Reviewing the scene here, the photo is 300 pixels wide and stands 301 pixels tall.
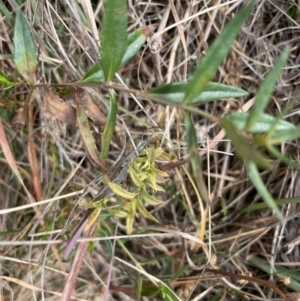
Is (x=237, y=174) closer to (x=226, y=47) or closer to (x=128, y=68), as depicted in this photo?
(x=128, y=68)

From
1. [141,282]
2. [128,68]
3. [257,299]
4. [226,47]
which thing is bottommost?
[257,299]

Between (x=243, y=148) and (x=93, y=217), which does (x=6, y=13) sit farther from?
(x=243, y=148)

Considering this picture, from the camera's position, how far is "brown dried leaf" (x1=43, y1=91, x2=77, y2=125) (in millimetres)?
696

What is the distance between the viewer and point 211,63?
18.7 inches

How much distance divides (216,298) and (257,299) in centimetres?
9

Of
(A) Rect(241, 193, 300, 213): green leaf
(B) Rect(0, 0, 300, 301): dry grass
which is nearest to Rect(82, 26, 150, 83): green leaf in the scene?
(B) Rect(0, 0, 300, 301): dry grass

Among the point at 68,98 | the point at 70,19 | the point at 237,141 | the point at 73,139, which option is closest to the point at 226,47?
the point at 237,141

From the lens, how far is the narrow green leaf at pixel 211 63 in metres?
0.47

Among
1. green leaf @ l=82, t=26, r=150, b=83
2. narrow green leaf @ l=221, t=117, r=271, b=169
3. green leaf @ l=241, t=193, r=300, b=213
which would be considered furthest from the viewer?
green leaf @ l=241, t=193, r=300, b=213

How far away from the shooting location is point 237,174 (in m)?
0.99

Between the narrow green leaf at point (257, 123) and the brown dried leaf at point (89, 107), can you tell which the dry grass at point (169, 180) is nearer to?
the brown dried leaf at point (89, 107)

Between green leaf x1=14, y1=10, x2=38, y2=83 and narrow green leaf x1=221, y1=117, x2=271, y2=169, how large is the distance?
1.16 ft

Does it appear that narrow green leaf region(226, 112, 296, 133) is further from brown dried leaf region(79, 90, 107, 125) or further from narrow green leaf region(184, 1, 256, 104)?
brown dried leaf region(79, 90, 107, 125)

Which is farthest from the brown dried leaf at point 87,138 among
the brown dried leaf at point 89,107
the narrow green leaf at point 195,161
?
the narrow green leaf at point 195,161
